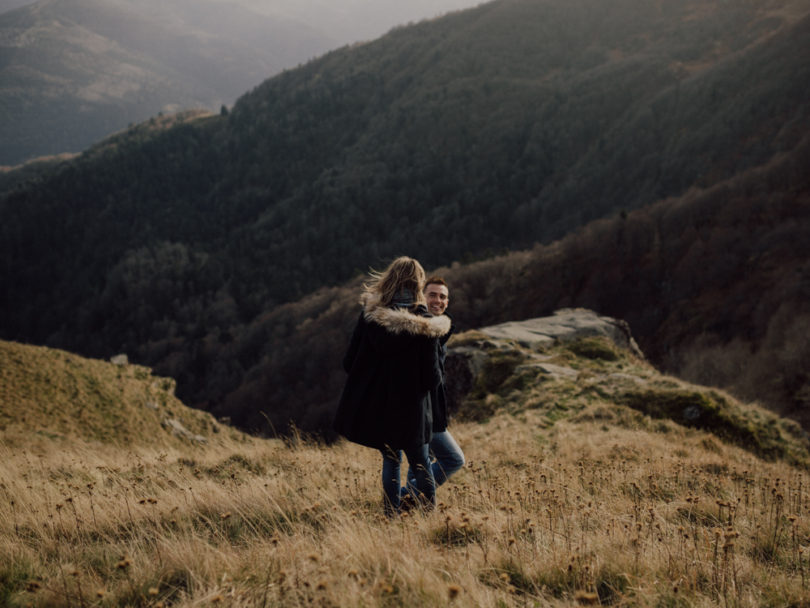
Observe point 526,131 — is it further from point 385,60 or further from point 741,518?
point 741,518

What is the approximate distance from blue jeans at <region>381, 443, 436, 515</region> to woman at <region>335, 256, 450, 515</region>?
1 cm

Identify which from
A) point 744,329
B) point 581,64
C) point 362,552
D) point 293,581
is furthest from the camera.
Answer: point 581,64

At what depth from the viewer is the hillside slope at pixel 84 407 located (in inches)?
357

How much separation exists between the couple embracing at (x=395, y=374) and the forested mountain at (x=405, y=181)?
65.9 ft

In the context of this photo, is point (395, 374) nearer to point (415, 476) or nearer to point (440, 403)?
point (440, 403)

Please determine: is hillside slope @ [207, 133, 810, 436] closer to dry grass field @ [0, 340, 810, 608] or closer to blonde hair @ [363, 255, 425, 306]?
dry grass field @ [0, 340, 810, 608]

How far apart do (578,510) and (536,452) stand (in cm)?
240

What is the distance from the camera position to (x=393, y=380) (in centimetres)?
288

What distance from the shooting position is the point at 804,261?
19.0m

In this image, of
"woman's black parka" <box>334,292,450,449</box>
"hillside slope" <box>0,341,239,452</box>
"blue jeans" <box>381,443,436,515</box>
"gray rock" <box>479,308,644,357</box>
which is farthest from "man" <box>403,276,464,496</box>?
"gray rock" <box>479,308,644,357</box>

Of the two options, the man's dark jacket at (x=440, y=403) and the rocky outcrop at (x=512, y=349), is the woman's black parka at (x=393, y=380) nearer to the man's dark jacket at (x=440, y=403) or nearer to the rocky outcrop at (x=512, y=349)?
the man's dark jacket at (x=440, y=403)

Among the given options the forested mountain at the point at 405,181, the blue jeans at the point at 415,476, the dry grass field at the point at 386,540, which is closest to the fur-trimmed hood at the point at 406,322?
the blue jeans at the point at 415,476

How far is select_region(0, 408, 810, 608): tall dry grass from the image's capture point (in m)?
2.09

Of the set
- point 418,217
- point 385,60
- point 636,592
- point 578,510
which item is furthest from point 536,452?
point 385,60
